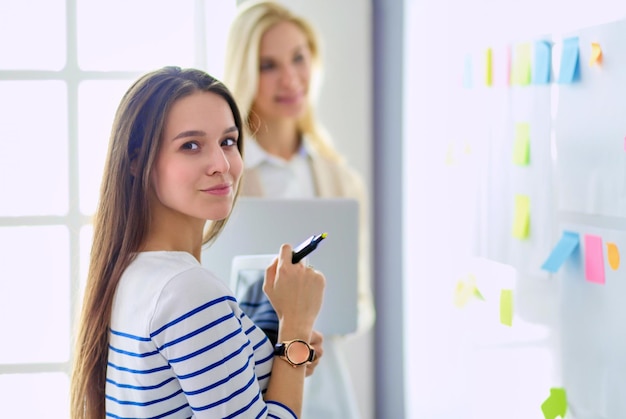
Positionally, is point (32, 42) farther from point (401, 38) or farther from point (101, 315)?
point (101, 315)

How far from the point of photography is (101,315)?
1161 mm

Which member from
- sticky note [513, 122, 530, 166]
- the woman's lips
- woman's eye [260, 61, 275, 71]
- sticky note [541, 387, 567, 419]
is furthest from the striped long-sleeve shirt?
woman's eye [260, 61, 275, 71]

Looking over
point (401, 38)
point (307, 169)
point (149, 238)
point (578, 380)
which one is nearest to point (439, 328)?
point (307, 169)

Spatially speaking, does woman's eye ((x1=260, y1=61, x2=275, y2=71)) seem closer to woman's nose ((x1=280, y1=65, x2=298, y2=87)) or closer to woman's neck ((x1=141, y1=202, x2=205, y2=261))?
woman's nose ((x1=280, y1=65, x2=298, y2=87))

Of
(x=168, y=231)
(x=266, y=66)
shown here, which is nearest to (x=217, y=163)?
(x=168, y=231)

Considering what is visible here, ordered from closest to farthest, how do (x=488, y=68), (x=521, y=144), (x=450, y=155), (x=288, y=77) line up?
(x=521, y=144) → (x=488, y=68) → (x=450, y=155) → (x=288, y=77)

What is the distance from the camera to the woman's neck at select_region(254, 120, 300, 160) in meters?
2.14

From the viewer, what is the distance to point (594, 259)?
133cm

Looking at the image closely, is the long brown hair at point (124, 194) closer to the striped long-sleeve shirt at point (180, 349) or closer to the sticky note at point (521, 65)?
the striped long-sleeve shirt at point (180, 349)

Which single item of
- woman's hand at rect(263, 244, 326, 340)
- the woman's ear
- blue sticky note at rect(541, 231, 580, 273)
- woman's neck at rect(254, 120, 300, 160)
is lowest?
woman's hand at rect(263, 244, 326, 340)

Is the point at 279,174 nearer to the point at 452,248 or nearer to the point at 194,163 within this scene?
the point at 452,248

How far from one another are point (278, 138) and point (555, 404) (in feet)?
3.54

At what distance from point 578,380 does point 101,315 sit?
0.85 m

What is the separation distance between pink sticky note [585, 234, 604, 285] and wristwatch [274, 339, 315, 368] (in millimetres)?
528
